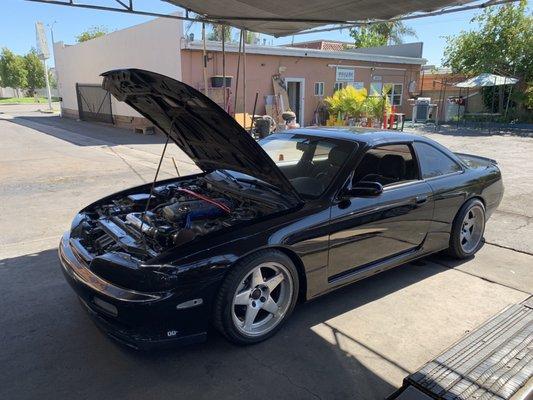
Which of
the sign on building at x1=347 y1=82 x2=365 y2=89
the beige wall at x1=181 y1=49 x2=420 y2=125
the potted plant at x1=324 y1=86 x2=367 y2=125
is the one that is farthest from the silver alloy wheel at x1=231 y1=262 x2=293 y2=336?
the sign on building at x1=347 y1=82 x2=365 y2=89

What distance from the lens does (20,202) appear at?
6965 mm

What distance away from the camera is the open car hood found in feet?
9.42

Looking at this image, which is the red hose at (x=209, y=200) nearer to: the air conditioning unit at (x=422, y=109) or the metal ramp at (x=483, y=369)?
the metal ramp at (x=483, y=369)

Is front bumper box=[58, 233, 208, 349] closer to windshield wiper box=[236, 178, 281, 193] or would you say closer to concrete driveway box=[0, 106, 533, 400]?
concrete driveway box=[0, 106, 533, 400]

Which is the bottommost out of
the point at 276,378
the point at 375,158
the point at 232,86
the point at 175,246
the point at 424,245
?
the point at 276,378

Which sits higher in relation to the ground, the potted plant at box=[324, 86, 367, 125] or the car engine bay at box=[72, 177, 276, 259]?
the potted plant at box=[324, 86, 367, 125]

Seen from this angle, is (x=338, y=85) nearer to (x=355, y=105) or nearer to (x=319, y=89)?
(x=319, y=89)

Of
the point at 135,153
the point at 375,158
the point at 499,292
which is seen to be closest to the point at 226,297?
the point at 375,158

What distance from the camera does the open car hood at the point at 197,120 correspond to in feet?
9.42

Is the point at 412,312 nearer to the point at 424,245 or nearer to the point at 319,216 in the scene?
the point at 424,245

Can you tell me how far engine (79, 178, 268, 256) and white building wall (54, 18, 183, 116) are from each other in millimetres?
12631

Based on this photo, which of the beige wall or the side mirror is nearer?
the side mirror

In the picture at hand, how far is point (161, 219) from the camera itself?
3398mm

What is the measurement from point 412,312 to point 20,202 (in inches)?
250
